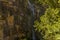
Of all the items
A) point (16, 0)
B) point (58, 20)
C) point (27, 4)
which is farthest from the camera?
point (27, 4)

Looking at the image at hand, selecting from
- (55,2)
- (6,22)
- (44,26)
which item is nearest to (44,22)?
(44,26)

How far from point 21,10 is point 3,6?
0.46m

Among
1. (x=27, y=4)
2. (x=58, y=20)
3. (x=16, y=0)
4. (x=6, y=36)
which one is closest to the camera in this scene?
(x=58, y=20)

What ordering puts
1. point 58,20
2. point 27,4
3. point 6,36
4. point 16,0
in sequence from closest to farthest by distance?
1. point 58,20
2. point 6,36
3. point 16,0
4. point 27,4

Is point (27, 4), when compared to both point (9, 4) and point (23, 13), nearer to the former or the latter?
point (23, 13)

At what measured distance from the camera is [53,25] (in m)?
3.00

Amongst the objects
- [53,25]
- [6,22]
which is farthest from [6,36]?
[53,25]

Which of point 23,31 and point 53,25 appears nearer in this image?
point 53,25

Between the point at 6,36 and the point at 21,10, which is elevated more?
the point at 21,10

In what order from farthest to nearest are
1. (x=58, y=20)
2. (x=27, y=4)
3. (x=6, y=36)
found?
(x=27, y=4), (x=6, y=36), (x=58, y=20)

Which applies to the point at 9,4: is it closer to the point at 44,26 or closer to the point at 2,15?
the point at 2,15

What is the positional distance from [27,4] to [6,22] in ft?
2.29

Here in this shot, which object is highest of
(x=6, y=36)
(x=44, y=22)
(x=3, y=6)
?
(x=3, y=6)

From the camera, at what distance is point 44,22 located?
3092 mm
